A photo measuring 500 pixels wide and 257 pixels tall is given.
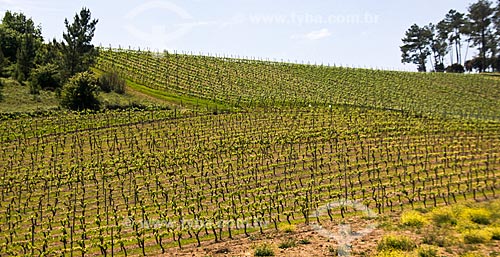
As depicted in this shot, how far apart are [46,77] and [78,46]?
5.68m

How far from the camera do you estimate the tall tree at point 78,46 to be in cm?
4838

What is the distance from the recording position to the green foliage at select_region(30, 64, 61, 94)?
4609 cm

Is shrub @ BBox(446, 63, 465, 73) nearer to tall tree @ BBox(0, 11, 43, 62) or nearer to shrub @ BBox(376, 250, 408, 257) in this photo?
tall tree @ BBox(0, 11, 43, 62)

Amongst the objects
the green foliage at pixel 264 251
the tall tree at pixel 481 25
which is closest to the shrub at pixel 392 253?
the green foliage at pixel 264 251

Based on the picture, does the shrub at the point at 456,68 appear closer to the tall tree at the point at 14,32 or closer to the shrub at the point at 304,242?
the tall tree at the point at 14,32

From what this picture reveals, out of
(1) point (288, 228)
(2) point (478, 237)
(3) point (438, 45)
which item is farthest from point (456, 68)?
(1) point (288, 228)

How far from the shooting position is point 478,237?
14992 millimetres

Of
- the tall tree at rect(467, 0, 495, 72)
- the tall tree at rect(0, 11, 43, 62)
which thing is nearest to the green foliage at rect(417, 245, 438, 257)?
the tall tree at rect(0, 11, 43, 62)

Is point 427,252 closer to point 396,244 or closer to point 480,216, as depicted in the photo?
point 396,244

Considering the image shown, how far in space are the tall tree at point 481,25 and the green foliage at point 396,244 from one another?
277 feet

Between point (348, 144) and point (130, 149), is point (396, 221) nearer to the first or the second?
point (348, 144)

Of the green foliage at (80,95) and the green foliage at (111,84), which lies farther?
the green foliage at (111,84)

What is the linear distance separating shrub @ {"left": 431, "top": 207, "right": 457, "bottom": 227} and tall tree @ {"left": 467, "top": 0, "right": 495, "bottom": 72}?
80.7m

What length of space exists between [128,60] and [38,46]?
12059mm
